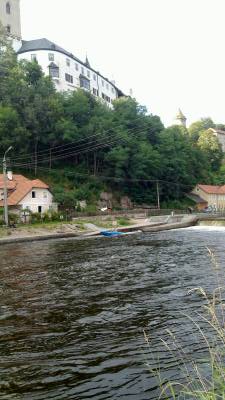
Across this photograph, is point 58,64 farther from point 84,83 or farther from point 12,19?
point 12,19

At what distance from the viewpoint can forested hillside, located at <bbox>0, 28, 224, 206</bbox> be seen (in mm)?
75263

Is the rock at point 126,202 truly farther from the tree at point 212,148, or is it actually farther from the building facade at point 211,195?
the tree at point 212,148

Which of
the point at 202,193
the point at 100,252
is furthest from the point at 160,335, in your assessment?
the point at 202,193

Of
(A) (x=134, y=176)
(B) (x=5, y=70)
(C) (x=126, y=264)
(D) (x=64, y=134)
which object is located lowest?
(C) (x=126, y=264)

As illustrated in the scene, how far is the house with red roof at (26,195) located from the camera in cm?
5981

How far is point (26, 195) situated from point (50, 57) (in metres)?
47.9

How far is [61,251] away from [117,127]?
2327 inches

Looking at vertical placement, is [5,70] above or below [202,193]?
above

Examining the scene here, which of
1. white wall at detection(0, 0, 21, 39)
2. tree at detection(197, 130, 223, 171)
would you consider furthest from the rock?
tree at detection(197, 130, 223, 171)

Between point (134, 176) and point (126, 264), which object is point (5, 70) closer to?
point (134, 176)

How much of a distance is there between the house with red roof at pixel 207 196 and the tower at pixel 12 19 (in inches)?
2327

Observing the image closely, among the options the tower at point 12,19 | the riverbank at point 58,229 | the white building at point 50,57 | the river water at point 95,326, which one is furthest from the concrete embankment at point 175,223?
the tower at point 12,19

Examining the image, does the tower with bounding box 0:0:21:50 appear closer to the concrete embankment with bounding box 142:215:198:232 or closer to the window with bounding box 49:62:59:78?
the window with bounding box 49:62:59:78

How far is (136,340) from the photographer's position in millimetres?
10984
